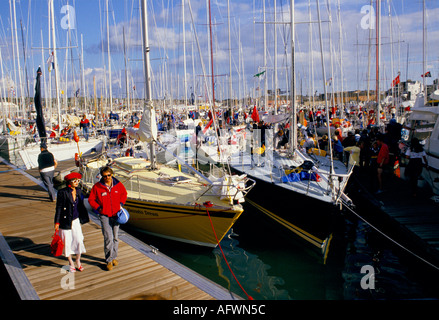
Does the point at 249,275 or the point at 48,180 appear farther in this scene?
the point at 48,180

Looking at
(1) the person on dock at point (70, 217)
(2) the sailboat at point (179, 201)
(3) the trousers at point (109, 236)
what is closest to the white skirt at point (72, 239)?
(1) the person on dock at point (70, 217)

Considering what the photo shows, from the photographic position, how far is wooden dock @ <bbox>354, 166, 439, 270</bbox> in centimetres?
756

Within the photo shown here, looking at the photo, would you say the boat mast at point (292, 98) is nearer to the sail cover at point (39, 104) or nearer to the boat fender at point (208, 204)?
the boat fender at point (208, 204)

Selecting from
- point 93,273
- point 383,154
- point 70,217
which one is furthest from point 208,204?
point 383,154

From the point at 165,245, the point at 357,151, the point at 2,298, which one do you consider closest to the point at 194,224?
the point at 165,245

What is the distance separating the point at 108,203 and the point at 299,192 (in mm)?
5109

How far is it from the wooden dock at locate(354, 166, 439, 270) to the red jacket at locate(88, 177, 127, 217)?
6340 millimetres

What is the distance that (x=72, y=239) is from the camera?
17.4ft

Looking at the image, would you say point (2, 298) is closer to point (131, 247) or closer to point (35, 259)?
point (35, 259)

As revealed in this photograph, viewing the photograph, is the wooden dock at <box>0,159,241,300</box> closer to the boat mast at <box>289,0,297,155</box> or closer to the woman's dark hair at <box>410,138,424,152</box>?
the boat mast at <box>289,0,297,155</box>

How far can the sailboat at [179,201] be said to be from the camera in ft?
25.6

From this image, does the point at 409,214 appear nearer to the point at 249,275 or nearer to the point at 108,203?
the point at 249,275
